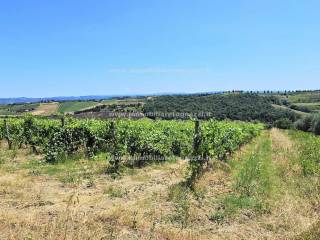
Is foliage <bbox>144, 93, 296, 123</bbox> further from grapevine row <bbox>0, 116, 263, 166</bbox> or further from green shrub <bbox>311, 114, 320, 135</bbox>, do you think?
grapevine row <bbox>0, 116, 263, 166</bbox>

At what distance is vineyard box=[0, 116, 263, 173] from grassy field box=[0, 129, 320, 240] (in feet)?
4.76

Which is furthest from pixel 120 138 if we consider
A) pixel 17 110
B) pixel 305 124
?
pixel 17 110

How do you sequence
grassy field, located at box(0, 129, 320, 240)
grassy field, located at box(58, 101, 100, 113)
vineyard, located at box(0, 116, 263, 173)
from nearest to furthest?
1. grassy field, located at box(0, 129, 320, 240)
2. vineyard, located at box(0, 116, 263, 173)
3. grassy field, located at box(58, 101, 100, 113)

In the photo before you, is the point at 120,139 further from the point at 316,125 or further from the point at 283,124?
the point at 283,124

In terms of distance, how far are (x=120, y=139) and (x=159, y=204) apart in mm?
8437

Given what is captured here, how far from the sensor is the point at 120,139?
18.6 m

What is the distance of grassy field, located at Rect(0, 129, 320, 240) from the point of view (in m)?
8.37

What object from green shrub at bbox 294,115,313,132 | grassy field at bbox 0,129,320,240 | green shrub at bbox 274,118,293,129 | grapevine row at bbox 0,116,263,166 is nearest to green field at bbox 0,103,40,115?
green shrub at bbox 274,118,293,129

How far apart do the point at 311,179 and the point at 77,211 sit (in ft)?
25.4

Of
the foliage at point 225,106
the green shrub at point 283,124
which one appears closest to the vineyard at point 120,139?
the foliage at point 225,106

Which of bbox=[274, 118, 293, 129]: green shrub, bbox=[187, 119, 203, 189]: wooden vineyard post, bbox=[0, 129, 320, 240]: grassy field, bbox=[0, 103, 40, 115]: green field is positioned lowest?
bbox=[274, 118, 293, 129]: green shrub

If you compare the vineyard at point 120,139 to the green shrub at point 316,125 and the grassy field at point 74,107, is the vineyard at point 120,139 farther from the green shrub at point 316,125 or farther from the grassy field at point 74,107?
the grassy field at point 74,107

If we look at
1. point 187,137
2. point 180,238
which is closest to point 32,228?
point 180,238

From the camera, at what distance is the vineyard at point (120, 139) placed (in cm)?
1711
